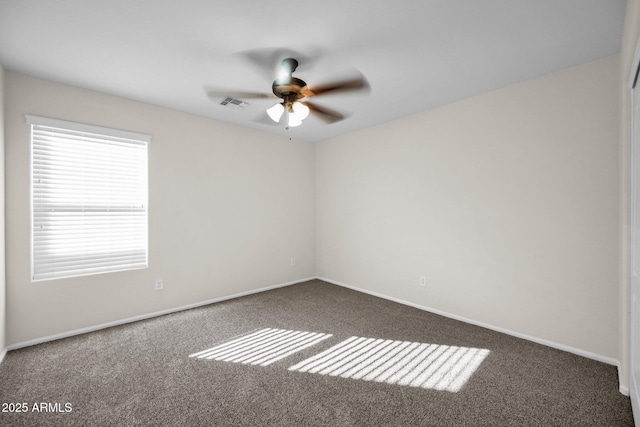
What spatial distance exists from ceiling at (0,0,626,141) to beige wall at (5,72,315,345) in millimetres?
440

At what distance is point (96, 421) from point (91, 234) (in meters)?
1.97

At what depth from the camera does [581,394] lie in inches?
77.6

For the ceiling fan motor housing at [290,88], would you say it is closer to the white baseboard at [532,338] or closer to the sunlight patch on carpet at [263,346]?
the sunlight patch on carpet at [263,346]

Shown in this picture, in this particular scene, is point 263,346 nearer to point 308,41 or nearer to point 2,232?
point 2,232

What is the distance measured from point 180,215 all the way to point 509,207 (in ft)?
12.2

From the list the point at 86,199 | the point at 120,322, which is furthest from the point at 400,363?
the point at 86,199

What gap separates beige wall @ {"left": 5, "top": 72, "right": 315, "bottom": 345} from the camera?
105 inches

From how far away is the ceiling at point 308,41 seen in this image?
1.83 m

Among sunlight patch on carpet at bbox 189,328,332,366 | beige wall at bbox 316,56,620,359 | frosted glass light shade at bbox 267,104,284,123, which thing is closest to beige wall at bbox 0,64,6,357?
sunlight patch on carpet at bbox 189,328,332,366

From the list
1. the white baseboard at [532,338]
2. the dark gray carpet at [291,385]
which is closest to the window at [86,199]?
the dark gray carpet at [291,385]

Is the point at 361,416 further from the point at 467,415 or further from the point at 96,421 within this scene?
the point at 96,421

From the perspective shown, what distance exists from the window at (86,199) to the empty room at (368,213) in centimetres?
2

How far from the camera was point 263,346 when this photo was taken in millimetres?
2699

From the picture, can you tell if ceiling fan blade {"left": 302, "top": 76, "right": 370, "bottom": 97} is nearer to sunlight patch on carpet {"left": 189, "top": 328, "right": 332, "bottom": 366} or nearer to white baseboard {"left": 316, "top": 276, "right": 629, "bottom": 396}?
sunlight patch on carpet {"left": 189, "top": 328, "right": 332, "bottom": 366}
